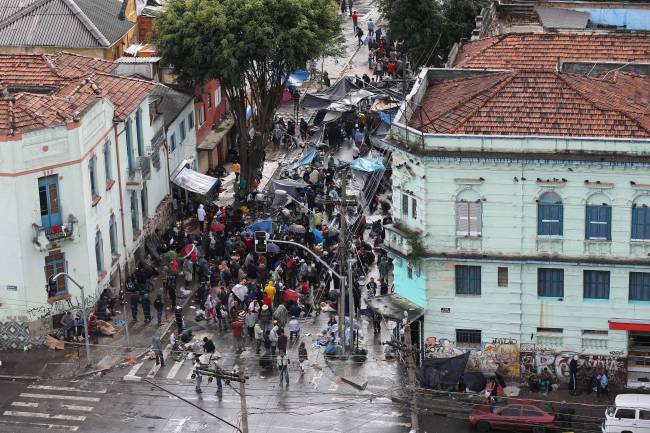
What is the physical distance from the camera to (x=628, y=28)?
312ft

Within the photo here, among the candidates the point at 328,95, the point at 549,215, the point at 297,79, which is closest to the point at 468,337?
the point at 549,215

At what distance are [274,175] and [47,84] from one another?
21.3 meters

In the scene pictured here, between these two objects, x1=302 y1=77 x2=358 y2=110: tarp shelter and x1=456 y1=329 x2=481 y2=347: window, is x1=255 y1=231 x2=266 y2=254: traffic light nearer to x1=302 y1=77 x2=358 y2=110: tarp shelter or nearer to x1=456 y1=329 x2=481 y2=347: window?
x1=456 y1=329 x2=481 y2=347: window

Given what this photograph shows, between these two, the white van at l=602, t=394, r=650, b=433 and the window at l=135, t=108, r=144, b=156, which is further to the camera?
the window at l=135, t=108, r=144, b=156

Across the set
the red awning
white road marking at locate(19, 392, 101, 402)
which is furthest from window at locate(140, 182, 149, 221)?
the red awning

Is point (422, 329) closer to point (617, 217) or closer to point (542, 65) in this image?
point (617, 217)

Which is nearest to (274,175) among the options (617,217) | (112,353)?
(112,353)

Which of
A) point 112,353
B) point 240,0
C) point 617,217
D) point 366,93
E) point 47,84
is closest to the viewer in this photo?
point 617,217

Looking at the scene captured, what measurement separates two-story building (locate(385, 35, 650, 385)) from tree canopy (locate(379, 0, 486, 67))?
1298 inches

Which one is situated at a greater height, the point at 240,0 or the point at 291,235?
the point at 240,0

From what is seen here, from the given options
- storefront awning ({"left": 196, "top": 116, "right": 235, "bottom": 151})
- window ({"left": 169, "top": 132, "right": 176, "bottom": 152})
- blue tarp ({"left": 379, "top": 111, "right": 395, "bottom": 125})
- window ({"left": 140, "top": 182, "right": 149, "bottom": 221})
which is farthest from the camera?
storefront awning ({"left": 196, "top": 116, "right": 235, "bottom": 151})

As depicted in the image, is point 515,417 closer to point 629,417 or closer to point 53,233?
point 629,417

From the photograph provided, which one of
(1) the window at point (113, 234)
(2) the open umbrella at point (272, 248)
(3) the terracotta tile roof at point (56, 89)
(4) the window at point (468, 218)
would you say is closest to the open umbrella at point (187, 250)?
(2) the open umbrella at point (272, 248)

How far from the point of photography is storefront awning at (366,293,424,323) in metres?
71.0
